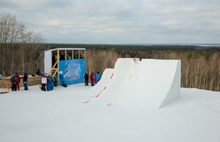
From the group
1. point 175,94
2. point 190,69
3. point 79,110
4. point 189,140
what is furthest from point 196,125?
point 190,69

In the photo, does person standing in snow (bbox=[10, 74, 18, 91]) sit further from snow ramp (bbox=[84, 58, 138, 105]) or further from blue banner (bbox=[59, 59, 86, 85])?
snow ramp (bbox=[84, 58, 138, 105])

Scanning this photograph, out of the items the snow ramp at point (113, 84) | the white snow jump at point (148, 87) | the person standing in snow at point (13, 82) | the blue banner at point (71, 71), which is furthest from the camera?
the blue banner at point (71, 71)

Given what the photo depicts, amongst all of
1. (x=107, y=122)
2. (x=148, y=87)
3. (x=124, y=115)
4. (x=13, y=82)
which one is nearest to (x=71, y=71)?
(x=13, y=82)

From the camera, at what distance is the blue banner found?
1431 centimetres

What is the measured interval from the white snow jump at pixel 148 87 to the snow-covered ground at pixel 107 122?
0.41 m

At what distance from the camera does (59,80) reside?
14.2 meters

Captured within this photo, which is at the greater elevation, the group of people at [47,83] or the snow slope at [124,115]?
the group of people at [47,83]

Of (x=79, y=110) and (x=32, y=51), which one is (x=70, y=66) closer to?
(x=79, y=110)

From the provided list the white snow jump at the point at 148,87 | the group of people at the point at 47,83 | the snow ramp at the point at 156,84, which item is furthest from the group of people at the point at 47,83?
the snow ramp at the point at 156,84

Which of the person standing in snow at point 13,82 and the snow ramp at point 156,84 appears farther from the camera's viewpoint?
the person standing in snow at point 13,82

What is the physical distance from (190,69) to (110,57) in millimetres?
19003

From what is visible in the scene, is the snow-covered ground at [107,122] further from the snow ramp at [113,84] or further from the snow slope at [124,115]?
the snow ramp at [113,84]

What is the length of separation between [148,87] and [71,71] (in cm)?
821

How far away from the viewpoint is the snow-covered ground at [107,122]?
16.6 ft
